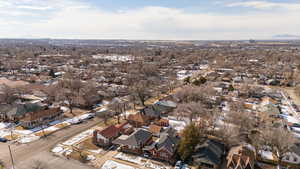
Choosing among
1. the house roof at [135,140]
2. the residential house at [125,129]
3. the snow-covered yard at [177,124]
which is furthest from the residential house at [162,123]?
the house roof at [135,140]

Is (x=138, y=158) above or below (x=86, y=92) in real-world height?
below

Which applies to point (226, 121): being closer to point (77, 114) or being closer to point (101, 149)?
point (101, 149)

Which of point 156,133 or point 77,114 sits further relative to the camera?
point 77,114

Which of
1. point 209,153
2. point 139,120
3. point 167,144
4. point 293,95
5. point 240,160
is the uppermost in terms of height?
point 167,144

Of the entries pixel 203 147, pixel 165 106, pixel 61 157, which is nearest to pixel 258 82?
pixel 165 106

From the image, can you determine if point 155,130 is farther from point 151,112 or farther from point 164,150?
point 164,150

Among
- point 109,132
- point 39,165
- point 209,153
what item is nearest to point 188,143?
point 209,153

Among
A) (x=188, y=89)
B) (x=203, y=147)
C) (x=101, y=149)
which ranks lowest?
(x=101, y=149)
